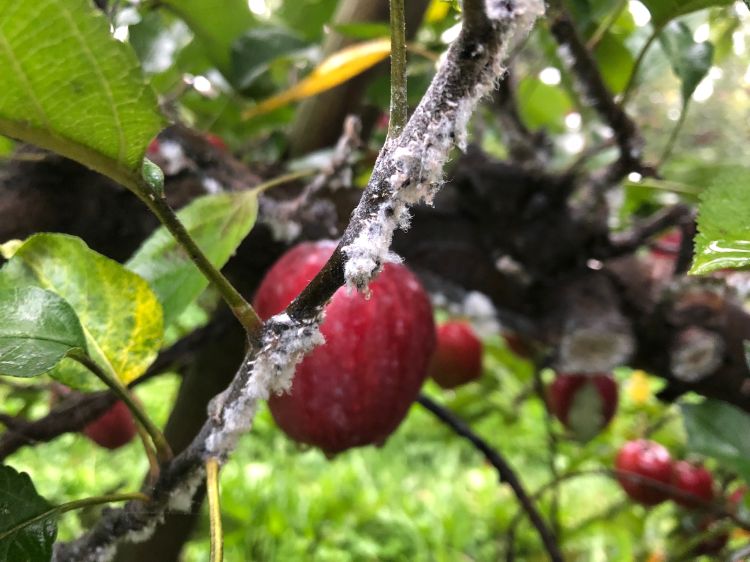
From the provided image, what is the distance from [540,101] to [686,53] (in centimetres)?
33

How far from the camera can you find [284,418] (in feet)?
1.11

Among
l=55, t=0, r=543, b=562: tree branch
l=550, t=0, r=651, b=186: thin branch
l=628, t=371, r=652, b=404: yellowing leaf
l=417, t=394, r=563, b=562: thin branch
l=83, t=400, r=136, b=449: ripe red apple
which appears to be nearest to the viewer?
l=55, t=0, r=543, b=562: tree branch

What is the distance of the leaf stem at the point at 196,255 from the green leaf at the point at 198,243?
80mm

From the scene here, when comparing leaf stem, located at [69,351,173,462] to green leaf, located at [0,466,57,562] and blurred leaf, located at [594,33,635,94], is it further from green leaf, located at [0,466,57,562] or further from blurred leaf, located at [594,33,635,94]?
blurred leaf, located at [594,33,635,94]

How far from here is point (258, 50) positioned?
1.63 feet

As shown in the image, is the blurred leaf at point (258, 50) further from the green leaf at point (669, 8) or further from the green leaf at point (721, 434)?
the green leaf at point (721, 434)

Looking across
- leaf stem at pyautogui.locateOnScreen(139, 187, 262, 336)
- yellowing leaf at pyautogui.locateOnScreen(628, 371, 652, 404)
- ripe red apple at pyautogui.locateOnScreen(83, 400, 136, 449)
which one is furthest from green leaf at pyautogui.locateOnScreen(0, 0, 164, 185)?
yellowing leaf at pyautogui.locateOnScreen(628, 371, 652, 404)

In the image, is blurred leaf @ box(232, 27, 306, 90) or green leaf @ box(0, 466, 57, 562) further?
blurred leaf @ box(232, 27, 306, 90)

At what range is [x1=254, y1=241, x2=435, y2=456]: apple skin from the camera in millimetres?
321

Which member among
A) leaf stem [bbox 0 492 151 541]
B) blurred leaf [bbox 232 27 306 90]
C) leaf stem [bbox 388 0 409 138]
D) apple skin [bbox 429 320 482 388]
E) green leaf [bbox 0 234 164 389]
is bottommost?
apple skin [bbox 429 320 482 388]

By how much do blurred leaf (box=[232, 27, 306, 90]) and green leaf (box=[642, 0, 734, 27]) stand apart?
0.88 ft

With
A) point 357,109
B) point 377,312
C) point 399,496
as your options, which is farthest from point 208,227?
point 399,496

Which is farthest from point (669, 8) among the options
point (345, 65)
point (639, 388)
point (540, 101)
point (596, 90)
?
point (639, 388)

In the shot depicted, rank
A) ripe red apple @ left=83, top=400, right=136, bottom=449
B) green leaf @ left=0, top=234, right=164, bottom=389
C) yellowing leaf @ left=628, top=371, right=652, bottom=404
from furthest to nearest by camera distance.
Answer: yellowing leaf @ left=628, top=371, right=652, bottom=404 → ripe red apple @ left=83, top=400, right=136, bottom=449 → green leaf @ left=0, top=234, right=164, bottom=389
